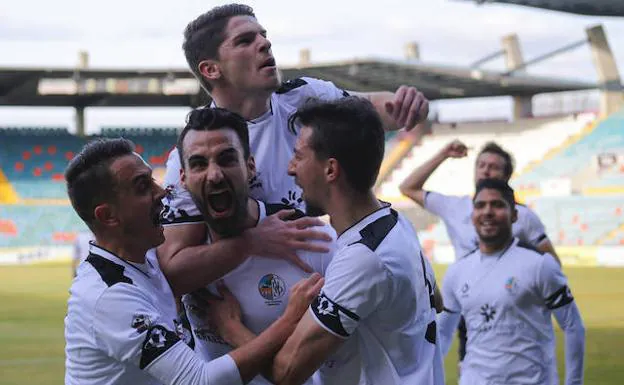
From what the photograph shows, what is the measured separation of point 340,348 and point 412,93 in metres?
1.11

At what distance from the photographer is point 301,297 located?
135 inches

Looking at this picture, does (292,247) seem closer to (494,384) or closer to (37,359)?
(494,384)

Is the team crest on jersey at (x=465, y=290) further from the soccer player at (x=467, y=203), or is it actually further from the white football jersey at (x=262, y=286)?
the white football jersey at (x=262, y=286)

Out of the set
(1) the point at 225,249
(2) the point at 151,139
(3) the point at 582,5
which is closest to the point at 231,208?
(1) the point at 225,249

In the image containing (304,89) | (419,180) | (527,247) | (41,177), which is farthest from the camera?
(41,177)

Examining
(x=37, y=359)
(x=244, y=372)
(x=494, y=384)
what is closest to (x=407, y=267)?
(x=244, y=372)

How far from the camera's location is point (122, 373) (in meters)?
3.35

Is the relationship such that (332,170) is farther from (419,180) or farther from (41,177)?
(41,177)

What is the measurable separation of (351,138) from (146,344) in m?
0.97

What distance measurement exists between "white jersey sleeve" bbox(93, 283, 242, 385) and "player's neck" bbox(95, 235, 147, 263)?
184 mm

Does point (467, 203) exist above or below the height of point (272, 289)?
below

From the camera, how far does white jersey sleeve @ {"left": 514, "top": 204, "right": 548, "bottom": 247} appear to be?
27.1ft

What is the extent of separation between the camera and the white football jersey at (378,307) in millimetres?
3195

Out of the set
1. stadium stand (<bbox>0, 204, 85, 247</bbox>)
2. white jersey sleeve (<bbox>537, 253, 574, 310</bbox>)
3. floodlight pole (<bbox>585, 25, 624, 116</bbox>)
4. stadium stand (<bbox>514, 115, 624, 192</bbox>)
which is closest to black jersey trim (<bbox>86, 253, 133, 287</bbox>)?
white jersey sleeve (<bbox>537, 253, 574, 310</bbox>)
